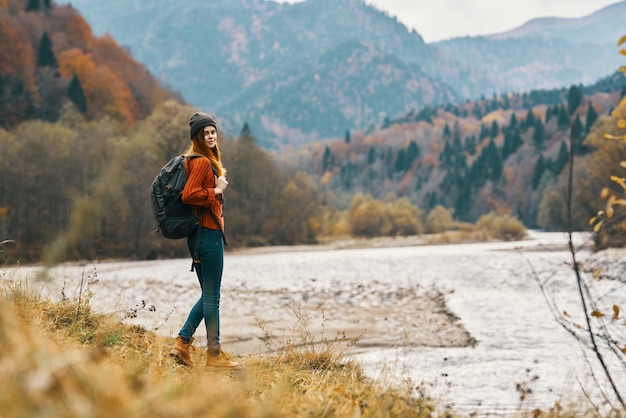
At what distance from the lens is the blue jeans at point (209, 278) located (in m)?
6.50

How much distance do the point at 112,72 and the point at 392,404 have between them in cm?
8384

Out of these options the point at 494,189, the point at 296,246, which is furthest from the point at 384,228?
the point at 494,189

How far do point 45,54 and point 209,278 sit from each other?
2865 inches

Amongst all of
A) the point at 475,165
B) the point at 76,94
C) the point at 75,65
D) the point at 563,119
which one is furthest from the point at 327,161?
the point at 76,94

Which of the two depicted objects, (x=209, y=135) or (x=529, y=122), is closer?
(x=209, y=135)

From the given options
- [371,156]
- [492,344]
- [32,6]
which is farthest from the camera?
[371,156]

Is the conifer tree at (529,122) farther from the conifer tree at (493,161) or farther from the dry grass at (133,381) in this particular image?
the dry grass at (133,381)

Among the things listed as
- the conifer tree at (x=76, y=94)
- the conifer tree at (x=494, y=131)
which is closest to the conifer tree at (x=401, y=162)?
the conifer tree at (x=494, y=131)

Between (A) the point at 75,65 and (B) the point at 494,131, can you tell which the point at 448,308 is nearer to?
(A) the point at 75,65

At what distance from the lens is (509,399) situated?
9.00 meters

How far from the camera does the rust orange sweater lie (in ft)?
20.8

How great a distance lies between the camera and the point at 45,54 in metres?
71.2

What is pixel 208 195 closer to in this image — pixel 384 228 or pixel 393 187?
pixel 384 228

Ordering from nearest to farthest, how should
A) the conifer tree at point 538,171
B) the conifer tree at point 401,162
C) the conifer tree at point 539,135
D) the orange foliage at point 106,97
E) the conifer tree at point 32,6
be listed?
the orange foliage at point 106,97 < the conifer tree at point 32,6 < the conifer tree at point 538,171 < the conifer tree at point 539,135 < the conifer tree at point 401,162
